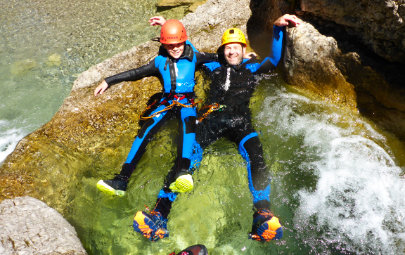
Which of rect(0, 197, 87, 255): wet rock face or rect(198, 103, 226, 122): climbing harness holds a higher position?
rect(198, 103, 226, 122): climbing harness

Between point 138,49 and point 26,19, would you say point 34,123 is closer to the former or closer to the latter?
point 138,49

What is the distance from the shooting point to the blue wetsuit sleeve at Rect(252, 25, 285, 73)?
4.55 meters

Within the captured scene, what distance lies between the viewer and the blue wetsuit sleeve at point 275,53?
4.55 m

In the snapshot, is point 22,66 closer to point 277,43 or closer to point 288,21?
point 277,43

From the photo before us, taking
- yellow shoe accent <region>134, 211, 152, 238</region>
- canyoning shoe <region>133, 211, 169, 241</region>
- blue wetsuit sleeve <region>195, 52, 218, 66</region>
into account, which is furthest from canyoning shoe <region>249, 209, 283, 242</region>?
blue wetsuit sleeve <region>195, 52, 218, 66</region>

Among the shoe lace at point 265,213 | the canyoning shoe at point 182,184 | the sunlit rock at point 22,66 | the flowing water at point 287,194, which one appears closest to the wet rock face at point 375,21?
the flowing water at point 287,194

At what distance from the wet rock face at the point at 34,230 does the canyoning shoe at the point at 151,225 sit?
2.08ft

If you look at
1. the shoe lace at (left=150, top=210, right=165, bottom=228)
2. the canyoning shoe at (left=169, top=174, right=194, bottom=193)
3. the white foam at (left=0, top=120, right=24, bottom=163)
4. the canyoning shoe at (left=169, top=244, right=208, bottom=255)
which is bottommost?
the white foam at (left=0, top=120, right=24, bottom=163)

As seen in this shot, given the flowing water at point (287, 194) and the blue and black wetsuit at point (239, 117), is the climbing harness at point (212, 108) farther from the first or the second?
the flowing water at point (287, 194)

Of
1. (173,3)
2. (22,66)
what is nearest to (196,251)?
(22,66)

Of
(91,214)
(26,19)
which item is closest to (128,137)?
(91,214)

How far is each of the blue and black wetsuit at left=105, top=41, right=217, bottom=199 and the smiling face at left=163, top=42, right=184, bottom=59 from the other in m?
0.06

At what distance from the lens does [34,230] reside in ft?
10.0

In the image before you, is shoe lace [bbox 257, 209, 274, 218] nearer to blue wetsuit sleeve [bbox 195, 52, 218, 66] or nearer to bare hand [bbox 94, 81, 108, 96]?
blue wetsuit sleeve [bbox 195, 52, 218, 66]
